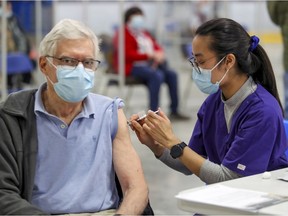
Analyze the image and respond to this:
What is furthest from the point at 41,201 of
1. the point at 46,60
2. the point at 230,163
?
the point at 230,163

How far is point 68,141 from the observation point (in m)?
2.47

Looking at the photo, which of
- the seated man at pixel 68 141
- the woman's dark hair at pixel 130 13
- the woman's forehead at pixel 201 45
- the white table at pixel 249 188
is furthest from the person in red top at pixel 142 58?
the white table at pixel 249 188

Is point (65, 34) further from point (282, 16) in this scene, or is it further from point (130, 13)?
point (130, 13)

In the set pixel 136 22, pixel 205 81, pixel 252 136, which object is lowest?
pixel 136 22

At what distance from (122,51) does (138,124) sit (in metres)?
4.94

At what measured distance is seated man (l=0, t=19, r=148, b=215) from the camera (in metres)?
2.40

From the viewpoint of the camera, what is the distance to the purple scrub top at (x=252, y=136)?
2490 mm

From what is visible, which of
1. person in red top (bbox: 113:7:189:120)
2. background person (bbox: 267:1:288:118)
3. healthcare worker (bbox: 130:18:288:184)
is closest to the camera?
healthcare worker (bbox: 130:18:288:184)

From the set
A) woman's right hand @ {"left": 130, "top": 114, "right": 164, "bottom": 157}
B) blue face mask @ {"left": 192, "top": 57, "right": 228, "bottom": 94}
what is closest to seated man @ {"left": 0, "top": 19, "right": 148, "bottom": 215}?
woman's right hand @ {"left": 130, "top": 114, "right": 164, "bottom": 157}

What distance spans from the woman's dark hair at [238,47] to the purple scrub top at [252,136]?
67mm

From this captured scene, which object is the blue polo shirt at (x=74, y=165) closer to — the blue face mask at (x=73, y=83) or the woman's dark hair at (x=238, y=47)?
the blue face mask at (x=73, y=83)

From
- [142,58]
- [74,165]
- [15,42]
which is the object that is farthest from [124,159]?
[15,42]

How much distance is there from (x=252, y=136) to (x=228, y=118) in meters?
0.18

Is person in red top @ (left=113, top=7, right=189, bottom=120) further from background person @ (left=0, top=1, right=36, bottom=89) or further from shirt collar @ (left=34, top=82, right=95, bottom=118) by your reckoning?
shirt collar @ (left=34, top=82, right=95, bottom=118)
